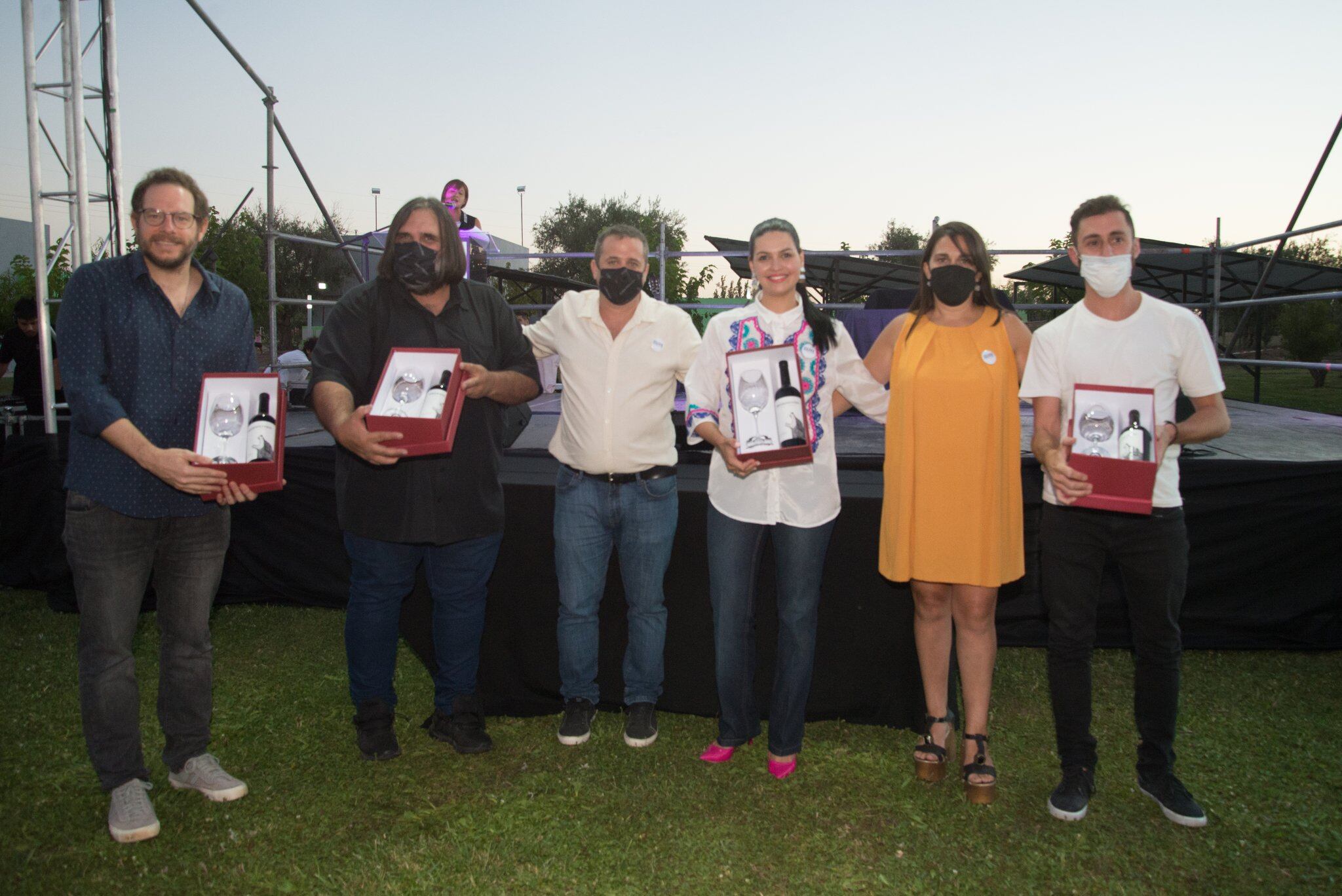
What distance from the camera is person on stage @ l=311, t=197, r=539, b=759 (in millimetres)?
2803

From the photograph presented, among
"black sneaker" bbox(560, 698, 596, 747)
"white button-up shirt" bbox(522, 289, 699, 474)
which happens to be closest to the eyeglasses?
"white button-up shirt" bbox(522, 289, 699, 474)

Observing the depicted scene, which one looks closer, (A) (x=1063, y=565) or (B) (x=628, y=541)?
(A) (x=1063, y=565)

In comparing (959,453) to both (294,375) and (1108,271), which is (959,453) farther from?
(294,375)

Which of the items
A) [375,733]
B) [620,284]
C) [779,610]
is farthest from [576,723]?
[620,284]

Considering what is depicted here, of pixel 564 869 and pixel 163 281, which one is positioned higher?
pixel 163 281

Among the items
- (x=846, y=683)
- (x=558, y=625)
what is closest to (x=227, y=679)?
(x=558, y=625)

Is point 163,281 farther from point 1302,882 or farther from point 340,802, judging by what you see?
point 1302,882

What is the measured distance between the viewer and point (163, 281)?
2568 millimetres

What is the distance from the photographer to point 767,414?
2.47 meters

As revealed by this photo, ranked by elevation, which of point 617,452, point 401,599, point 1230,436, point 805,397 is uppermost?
point 805,397

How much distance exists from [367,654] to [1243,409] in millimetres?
6556

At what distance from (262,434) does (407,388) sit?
0.42 m

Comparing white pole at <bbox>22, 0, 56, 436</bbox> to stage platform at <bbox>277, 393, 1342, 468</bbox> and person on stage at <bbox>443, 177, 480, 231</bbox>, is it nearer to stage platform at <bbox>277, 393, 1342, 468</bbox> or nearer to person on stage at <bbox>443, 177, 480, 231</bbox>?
stage platform at <bbox>277, 393, 1342, 468</bbox>

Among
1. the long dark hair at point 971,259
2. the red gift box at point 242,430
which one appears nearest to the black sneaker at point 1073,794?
the long dark hair at point 971,259
